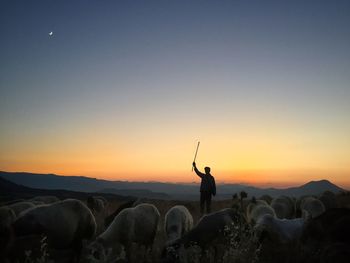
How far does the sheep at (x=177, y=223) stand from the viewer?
42.5 feet

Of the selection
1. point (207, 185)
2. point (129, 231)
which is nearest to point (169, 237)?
point (129, 231)

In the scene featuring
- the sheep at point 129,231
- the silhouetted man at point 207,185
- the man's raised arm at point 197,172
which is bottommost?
the sheep at point 129,231

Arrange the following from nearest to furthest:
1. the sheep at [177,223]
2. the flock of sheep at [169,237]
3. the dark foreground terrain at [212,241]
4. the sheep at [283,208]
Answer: the dark foreground terrain at [212,241]
the flock of sheep at [169,237]
the sheep at [177,223]
the sheep at [283,208]

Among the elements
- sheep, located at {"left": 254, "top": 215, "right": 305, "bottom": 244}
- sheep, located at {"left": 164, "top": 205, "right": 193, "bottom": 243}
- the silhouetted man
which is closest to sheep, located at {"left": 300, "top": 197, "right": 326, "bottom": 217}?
the silhouetted man

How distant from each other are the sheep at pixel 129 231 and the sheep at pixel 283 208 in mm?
9023

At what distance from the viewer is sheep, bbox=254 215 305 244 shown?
1116 centimetres

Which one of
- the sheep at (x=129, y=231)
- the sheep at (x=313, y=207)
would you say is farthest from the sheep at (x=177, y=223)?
the sheep at (x=313, y=207)

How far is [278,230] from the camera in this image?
11430 mm

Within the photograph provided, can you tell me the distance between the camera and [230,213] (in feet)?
37.1

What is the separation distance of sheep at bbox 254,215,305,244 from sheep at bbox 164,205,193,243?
2738mm

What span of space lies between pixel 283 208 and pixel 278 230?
31.6 ft

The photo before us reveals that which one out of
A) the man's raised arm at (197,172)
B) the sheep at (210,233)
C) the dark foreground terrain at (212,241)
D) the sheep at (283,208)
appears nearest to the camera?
the dark foreground terrain at (212,241)

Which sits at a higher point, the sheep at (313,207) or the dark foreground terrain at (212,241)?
the sheep at (313,207)

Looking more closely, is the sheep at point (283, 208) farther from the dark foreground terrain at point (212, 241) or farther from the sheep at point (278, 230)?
the sheep at point (278, 230)
